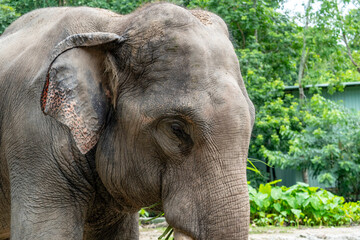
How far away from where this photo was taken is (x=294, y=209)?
9.30 m

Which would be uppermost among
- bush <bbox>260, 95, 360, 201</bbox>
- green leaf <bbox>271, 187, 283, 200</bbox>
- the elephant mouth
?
the elephant mouth

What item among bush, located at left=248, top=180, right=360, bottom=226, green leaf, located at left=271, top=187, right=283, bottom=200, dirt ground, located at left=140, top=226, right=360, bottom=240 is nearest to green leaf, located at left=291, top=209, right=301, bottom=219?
bush, located at left=248, top=180, right=360, bottom=226

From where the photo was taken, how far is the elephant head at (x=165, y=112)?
9.16ft

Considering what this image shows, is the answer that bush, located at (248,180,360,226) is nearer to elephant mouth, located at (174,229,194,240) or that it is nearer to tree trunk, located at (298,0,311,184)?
tree trunk, located at (298,0,311,184)

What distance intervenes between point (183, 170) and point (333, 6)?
14562 mm

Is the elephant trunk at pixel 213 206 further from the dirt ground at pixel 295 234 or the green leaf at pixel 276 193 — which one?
the green leaf at pixel 276 193

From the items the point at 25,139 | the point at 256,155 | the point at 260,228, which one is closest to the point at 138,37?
the point at 25,139

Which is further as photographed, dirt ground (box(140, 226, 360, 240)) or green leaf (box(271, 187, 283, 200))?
green leaf (box(271, 187, 283, 200))

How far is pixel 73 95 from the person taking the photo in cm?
308

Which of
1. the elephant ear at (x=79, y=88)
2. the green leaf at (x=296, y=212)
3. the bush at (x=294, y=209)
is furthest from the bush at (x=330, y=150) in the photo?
the elephant ear at (x=79, y=88)

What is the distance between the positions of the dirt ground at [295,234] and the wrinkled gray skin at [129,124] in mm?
4454

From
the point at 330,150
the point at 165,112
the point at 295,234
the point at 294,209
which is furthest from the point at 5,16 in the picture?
the point at 165,112

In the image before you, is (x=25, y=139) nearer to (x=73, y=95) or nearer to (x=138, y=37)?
(x=73, y=95)

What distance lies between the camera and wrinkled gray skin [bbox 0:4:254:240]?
2.80 meters
